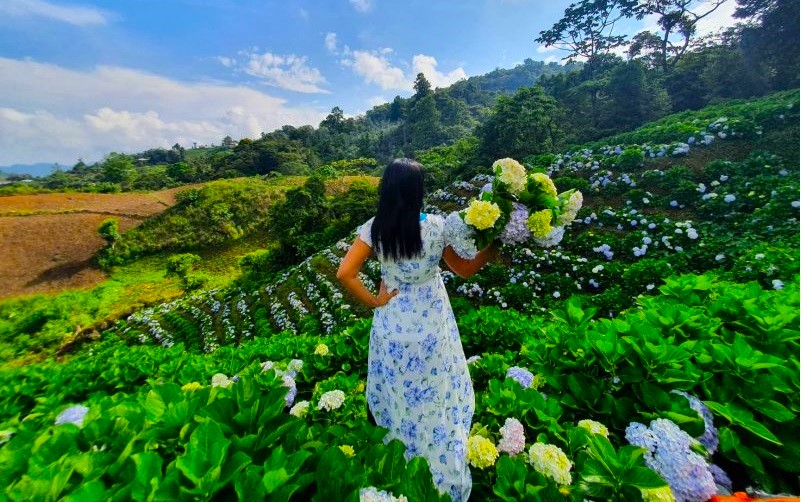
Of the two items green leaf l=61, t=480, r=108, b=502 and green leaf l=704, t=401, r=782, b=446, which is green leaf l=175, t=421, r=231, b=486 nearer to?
green leaf l=61, t=480, r=108, b=502

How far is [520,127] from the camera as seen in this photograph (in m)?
19.7

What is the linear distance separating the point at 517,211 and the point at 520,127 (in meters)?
20.1

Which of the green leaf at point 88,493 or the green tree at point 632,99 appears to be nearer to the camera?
the green leaf at point 88,493

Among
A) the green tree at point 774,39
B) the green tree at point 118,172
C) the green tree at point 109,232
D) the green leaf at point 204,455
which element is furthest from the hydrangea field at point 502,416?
the green tree at point 118,172

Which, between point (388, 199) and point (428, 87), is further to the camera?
point (428, 87)

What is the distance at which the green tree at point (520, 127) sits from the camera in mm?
19656

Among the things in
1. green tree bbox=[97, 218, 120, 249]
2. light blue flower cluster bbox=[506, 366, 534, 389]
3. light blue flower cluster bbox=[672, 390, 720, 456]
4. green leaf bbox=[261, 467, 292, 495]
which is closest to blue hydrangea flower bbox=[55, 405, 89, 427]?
green leaf bbox=[261, 467, 292, 495]

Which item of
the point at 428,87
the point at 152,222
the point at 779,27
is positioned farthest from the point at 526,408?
the point at 428,87

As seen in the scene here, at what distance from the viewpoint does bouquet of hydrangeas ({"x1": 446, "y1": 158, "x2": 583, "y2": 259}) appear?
1806 mm

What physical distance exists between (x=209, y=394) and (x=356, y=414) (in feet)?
3.64

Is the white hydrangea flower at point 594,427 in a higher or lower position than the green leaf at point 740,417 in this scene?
lower

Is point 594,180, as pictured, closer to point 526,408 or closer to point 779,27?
point 526,408

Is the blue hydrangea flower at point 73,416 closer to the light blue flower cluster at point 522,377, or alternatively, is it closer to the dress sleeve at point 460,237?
the dress sleeve at point 460,237

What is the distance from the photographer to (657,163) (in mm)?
10883
